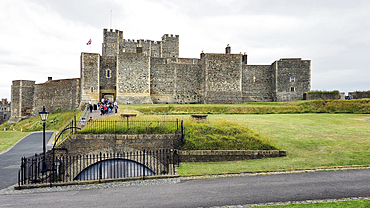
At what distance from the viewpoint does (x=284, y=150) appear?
1145 cm

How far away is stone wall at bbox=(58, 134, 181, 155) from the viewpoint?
12969mm

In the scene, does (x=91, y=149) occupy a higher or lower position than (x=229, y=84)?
lower

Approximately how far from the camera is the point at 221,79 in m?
39.6

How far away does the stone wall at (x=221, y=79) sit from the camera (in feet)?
129

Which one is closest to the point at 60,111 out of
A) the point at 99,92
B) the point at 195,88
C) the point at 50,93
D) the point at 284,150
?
the point at 50,93

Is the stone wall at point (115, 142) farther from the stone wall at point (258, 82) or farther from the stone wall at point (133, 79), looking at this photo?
the stone wall at point (258, 82)

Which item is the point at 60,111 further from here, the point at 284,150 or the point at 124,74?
the point at 284,150

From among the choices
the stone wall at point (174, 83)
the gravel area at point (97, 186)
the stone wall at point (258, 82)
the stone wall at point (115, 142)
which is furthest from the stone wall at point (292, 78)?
the gravel area at point (97, 186)

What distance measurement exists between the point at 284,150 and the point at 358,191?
4544 mm

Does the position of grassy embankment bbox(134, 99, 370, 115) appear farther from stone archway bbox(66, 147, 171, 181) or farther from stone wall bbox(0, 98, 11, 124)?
stone wall bbox(0, 98, 11, 124)

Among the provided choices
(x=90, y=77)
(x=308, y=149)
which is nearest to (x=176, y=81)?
(x=90, y=77)

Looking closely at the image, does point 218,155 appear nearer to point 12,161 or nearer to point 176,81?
point 12,161

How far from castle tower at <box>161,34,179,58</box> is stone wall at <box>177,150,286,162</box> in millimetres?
48218

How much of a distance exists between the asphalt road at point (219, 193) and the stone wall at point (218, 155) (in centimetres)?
278
